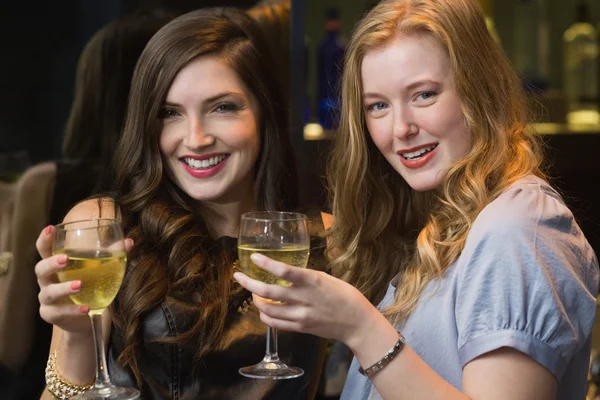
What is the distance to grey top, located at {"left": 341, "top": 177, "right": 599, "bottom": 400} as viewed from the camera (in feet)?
6.03

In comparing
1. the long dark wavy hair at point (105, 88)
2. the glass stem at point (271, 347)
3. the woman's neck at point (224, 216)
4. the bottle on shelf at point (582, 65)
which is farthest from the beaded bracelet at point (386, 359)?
the bottle on shelf at point (582, 65)

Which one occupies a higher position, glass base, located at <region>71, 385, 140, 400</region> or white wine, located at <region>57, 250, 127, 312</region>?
white wine, located at <region>57, 250, 127, 312</region>

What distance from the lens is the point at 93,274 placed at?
68.7 inches

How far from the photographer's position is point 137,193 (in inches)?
96.1

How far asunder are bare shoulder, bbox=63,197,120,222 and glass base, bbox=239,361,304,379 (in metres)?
0.64

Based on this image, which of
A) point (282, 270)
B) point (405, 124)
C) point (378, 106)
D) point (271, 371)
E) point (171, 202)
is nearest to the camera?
point (282, 270)

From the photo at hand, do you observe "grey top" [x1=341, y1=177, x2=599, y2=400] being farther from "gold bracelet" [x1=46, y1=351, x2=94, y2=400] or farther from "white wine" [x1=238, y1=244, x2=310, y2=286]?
"gold bracelet" [x1=46, y1=351, x2=94, y2=400]

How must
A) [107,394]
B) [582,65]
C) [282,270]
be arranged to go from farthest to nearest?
[582,65], [107,394], [282,270]

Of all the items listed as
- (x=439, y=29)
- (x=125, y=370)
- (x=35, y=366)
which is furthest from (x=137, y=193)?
(x=439, y=29)

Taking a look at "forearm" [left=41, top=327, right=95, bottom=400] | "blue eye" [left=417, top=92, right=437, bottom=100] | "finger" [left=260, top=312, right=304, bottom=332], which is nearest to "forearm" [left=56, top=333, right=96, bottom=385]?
"forearm" [left=41, top=327, right=95, bottom=400]

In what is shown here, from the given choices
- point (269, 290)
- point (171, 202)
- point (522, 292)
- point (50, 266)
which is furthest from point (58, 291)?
point (522, 292)

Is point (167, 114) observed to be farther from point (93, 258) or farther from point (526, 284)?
point (526, 284)

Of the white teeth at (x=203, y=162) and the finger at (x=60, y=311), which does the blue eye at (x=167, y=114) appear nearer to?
the white teeth at (x=203, y=162)

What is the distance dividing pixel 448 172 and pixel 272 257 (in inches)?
18.7
